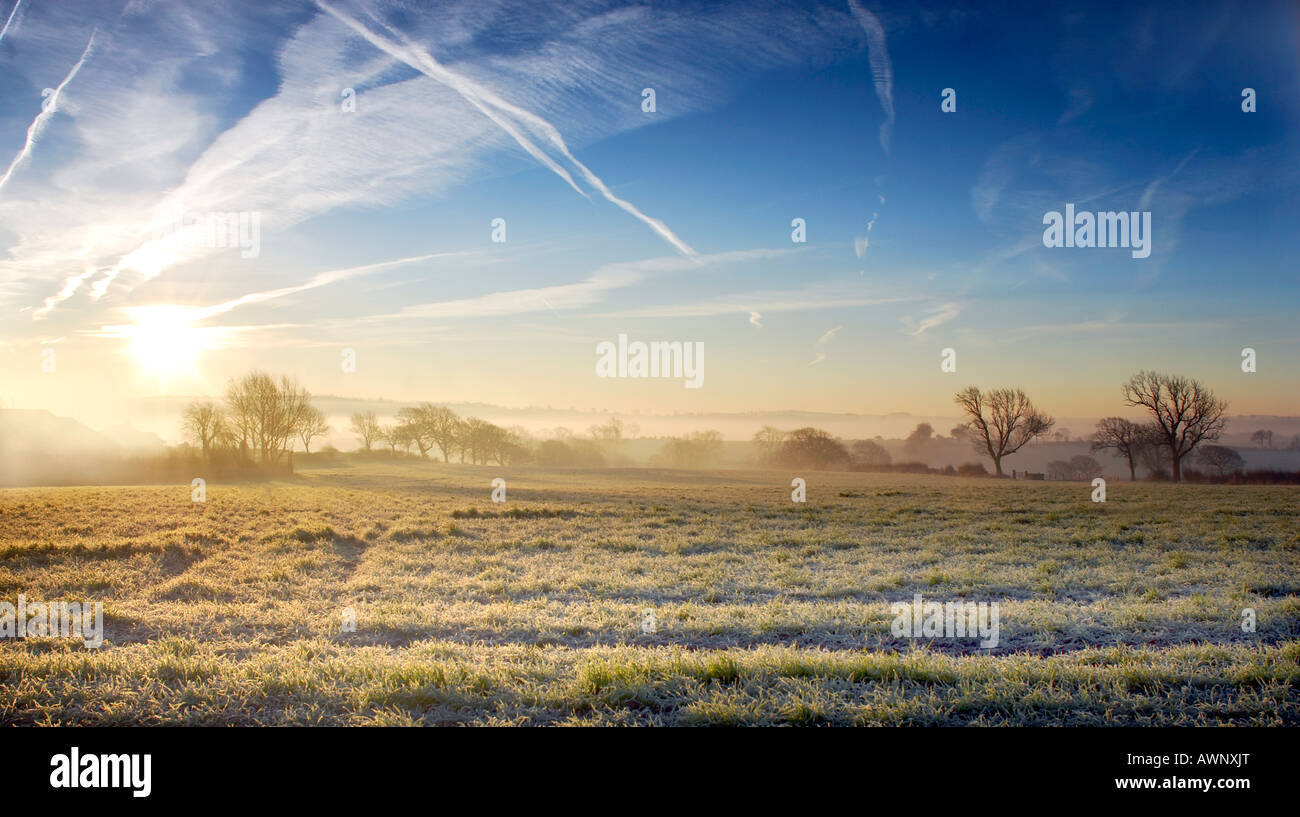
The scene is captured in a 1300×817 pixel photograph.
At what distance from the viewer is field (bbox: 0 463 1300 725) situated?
531 centimetres

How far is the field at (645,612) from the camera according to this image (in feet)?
17.4

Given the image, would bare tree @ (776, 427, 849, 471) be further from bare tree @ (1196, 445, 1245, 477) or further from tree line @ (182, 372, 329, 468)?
tree line @ (182, 372, 329, 468)

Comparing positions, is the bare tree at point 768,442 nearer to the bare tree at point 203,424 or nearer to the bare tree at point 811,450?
the bare tree at point 811,450

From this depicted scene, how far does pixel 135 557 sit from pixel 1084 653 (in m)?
19.3

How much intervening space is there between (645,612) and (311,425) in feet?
121

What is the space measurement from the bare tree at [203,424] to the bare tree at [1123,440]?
2614 inches

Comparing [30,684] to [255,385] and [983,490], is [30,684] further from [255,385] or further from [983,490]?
[983,490]

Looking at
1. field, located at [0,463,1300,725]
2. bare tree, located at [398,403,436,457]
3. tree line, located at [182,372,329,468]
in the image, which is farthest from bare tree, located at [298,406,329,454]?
bare tree, located at [398,403,436,457]

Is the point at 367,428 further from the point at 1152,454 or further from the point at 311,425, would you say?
the point at 1152,454

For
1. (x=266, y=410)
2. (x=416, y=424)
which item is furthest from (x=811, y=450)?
(x=266, y=410)

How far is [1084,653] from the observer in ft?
22.3

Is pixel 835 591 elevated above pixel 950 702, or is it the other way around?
pixel 950 702
